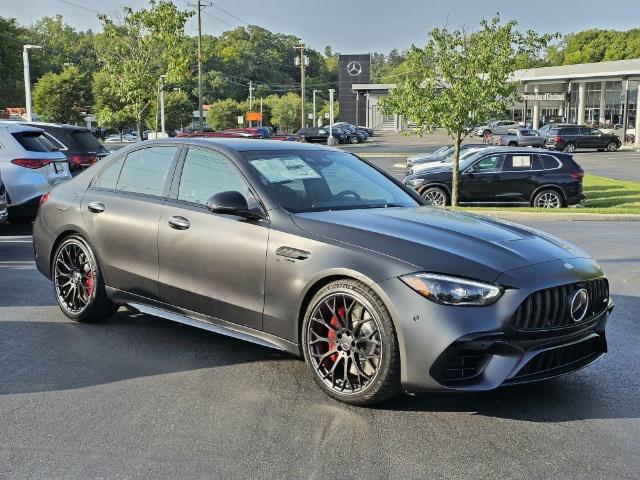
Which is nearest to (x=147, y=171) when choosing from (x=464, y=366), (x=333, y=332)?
(x=333, y=332)

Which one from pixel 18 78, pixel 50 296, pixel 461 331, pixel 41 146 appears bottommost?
pixel 50 296

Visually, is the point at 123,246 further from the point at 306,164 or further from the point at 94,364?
the point at 306,164

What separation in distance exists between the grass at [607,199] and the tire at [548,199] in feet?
2.31

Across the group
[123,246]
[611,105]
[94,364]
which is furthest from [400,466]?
[611,105]

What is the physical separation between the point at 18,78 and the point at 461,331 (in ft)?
258

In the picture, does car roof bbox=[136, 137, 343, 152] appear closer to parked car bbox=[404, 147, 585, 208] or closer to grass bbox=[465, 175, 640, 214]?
grass bbox=[465, 175, 640, 214]

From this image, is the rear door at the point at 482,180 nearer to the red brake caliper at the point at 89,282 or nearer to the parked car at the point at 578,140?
the red brake caliper at the point at 89,282

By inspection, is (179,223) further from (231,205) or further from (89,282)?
(89,282)

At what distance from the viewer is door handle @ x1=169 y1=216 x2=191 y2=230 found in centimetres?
532

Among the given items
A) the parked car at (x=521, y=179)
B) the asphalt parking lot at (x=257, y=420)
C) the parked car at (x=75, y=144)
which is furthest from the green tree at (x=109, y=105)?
the asphalt parking lot at (x=257, y=420)

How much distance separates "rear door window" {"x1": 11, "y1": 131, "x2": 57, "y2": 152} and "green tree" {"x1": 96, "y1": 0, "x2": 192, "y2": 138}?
16.7m

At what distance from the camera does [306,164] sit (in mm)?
5512

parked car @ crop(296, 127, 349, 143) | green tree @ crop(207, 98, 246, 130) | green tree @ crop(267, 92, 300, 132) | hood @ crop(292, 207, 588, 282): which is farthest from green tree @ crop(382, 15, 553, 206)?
green tree @ crop(267, 92, 300, 132)

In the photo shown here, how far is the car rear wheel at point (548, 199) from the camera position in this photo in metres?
18.2
